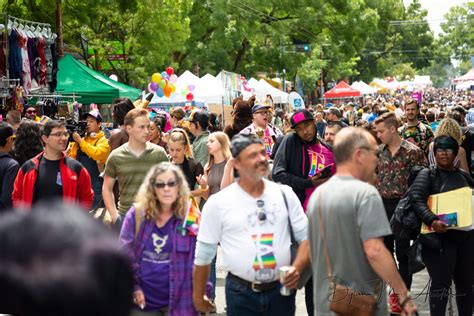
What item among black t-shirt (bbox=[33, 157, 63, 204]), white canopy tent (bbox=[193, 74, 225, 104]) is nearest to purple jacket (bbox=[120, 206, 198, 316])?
black t-shirt (bbox=[33, 157, 63, 204])

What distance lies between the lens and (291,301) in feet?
17.2

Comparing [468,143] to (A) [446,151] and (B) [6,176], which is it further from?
(B) [6,176]

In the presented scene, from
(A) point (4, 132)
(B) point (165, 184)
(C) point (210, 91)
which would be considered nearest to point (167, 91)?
(C) point (210, 91)

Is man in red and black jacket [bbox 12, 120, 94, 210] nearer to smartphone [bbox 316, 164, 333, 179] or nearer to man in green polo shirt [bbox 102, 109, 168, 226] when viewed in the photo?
man in green polo shirt [bbox 102, 109, 168, 226]

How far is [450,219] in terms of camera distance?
704cm

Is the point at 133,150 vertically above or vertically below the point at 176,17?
below

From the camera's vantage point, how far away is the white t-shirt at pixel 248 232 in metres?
5.04

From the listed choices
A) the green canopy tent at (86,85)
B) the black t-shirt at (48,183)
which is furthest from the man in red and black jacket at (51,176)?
the green canopy tent at (86,85)

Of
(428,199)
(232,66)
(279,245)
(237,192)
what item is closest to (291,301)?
(279,245)

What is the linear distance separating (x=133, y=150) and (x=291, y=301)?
285 cm

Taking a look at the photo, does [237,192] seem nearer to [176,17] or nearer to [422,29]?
[176,17]

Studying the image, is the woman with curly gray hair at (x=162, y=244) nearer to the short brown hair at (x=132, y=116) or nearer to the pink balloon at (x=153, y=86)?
the short brown hair at (x=132, y=116)

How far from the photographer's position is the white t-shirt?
16.5 feet

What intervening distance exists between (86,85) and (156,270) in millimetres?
14495
